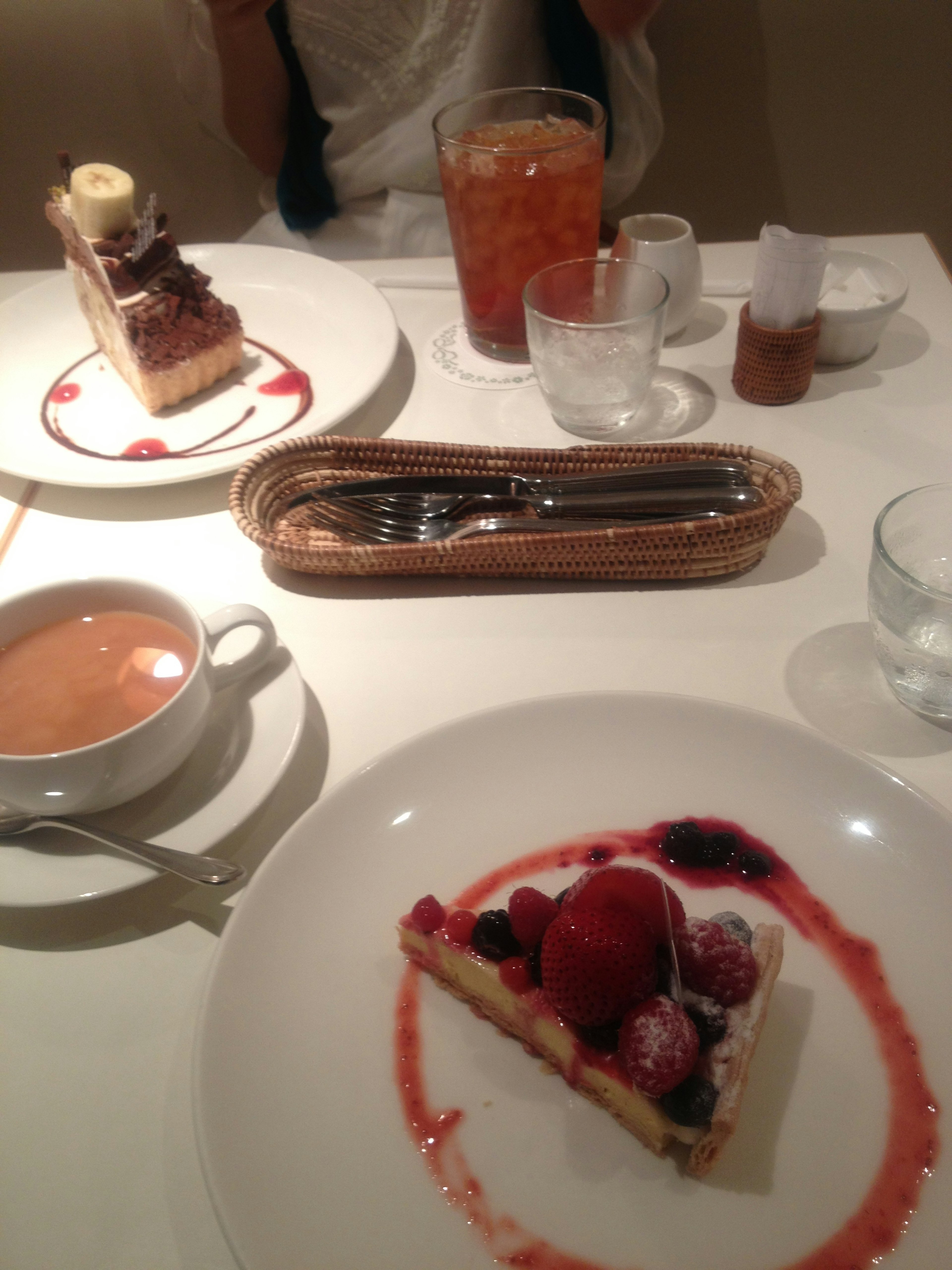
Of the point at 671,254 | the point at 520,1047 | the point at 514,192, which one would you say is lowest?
the point at 520,1047

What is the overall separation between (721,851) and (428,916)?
26cm

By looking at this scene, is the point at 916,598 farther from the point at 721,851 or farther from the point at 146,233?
the point at 146,233

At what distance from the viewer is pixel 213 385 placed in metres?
1.50

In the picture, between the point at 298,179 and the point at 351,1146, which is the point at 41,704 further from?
the point at 298,179

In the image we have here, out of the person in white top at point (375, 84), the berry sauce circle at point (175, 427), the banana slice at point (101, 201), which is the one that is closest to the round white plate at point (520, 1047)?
the berry sauce circle at point (175, 427)

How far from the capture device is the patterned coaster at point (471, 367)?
1.45 m

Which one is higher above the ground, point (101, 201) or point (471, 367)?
point (101, 201)

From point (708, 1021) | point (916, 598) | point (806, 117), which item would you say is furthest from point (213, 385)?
point (806, 117)

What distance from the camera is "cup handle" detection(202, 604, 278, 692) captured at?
34.3 inches

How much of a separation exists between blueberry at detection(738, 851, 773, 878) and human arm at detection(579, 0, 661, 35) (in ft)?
6.29

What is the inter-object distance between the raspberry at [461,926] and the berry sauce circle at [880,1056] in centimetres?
4

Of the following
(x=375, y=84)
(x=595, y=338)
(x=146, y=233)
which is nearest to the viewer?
(x=595, y=338)

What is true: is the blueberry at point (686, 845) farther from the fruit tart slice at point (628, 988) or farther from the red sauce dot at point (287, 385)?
the red sauce dot at point (287, 385)

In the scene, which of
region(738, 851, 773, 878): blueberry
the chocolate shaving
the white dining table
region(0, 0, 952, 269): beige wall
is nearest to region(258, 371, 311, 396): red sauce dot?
the white dining table
